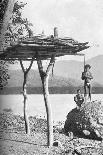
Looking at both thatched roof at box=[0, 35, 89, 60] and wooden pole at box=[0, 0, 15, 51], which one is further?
thatched roof at box=[0, 35, 89, 60]

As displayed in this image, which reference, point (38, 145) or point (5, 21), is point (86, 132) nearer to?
point (38, 145)

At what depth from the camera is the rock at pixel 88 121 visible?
1242 cm

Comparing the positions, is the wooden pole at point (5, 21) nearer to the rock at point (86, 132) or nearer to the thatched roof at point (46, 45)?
the thatched roof at point (46, 45)

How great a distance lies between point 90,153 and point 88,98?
4.34 m

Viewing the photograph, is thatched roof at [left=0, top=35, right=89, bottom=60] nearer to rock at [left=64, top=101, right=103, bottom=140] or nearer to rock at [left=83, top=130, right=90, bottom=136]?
rock at [left=64, top=101, right=103, bottom=140]

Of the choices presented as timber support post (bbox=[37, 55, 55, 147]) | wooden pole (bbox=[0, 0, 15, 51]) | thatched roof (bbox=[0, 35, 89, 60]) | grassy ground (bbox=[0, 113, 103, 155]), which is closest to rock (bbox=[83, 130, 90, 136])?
grassy ground (bbox=[0, 113, 103, 155])

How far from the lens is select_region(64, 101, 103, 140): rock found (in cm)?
1242

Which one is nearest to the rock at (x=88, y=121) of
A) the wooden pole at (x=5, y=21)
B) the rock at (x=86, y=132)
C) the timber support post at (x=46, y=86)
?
the rock at (x=86, y=132)

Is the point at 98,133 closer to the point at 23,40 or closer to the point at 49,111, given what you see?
the point at 49,111

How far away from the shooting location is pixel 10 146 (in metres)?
9.98

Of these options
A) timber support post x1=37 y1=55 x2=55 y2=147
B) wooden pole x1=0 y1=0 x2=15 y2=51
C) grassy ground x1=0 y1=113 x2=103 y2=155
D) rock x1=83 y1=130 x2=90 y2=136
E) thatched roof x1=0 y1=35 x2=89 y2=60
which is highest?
wooden pole x1=0 y1=0 x2=15 y2=51

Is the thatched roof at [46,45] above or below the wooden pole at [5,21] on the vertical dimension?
below

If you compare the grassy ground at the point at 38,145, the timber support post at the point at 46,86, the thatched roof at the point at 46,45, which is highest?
the thatched roof at the point at 46,45

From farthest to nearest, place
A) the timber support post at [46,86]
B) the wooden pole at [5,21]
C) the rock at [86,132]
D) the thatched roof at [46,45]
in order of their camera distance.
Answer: the rock at [86,132], the timber support post at [46,86], the thatched roof at [46,45], the wooden pole at [5,21]
